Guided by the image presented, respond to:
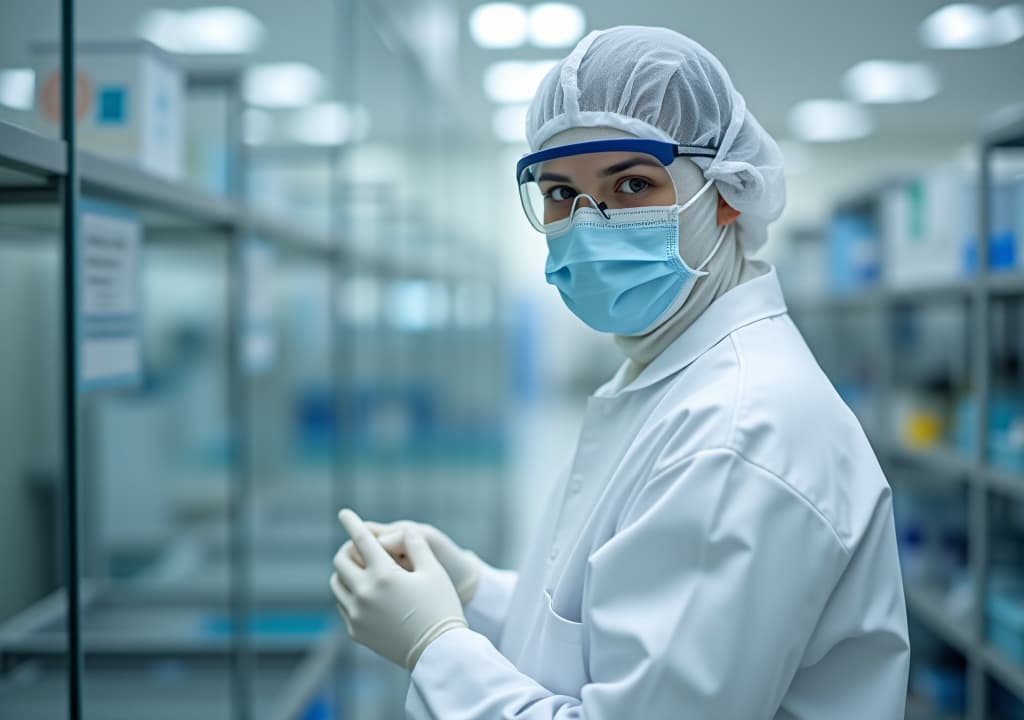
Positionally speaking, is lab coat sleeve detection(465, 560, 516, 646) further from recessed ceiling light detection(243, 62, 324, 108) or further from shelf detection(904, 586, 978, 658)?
recessed ceiling light detection(243, 62, 324, 108)

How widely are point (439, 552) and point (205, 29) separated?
6.24 ft

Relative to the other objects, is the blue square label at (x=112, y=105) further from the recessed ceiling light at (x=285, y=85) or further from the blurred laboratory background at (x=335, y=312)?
the recessed ceiling light at (x=285, y=85)

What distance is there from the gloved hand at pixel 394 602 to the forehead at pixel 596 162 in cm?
49

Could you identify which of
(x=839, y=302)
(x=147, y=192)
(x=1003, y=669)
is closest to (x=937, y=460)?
(x=1003, y=669)

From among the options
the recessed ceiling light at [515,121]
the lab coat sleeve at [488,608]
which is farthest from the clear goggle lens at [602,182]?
the lab coat sleeve at [488,608]

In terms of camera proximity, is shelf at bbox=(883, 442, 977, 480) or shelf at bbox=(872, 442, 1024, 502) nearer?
shelf at bbox=(872, 442, 1024, 502)

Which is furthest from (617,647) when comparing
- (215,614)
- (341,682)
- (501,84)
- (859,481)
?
(215,614)

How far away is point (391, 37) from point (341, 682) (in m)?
2.05

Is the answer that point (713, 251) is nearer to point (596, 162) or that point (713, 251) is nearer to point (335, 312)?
A: point (596, 162)

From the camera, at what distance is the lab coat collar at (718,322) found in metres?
0.90

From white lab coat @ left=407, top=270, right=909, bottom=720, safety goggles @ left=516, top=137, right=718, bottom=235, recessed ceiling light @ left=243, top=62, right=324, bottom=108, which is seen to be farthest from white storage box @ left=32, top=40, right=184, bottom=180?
recessed ceiling light @ left=243, top=62, right=324, bottom=108

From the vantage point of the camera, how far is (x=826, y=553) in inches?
29.3

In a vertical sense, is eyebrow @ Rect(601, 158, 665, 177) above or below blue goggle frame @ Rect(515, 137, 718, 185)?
below

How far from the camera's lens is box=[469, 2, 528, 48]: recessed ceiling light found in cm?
127
